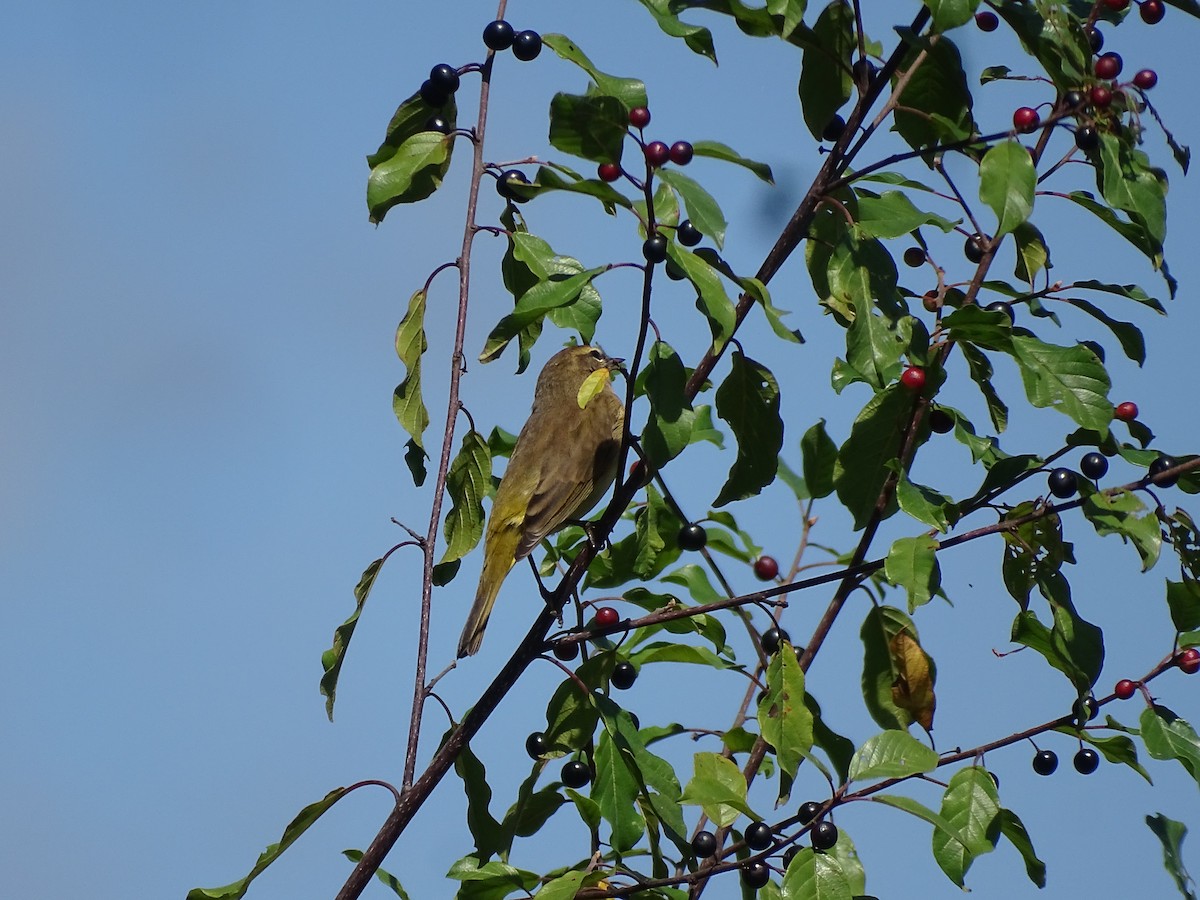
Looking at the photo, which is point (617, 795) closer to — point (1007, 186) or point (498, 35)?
point (1007, 186)

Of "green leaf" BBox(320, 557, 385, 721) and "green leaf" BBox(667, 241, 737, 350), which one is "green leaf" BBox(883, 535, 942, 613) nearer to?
"green leaf" BBox(667, 241, 737, 350)

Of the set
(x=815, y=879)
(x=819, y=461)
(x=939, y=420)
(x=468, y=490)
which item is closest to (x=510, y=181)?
(x=468, y=490)

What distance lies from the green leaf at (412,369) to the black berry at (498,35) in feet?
2.44

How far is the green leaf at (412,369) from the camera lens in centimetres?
379

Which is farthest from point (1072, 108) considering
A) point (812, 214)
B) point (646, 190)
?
point (646, 190)

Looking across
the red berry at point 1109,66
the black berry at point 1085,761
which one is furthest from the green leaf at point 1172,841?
the red berry at point 1109,66

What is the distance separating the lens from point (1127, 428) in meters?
3.69

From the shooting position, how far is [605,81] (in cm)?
328

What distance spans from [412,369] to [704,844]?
1582mm

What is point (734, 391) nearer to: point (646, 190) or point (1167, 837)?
point (646, 190)

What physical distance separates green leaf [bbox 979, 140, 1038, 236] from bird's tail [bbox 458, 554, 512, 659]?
3055 mm

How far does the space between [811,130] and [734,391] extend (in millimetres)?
759

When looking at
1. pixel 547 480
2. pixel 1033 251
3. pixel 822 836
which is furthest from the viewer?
pixel 547 480

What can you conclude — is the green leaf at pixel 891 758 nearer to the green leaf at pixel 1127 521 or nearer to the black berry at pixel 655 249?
the green leaf at pixel 1127 521
